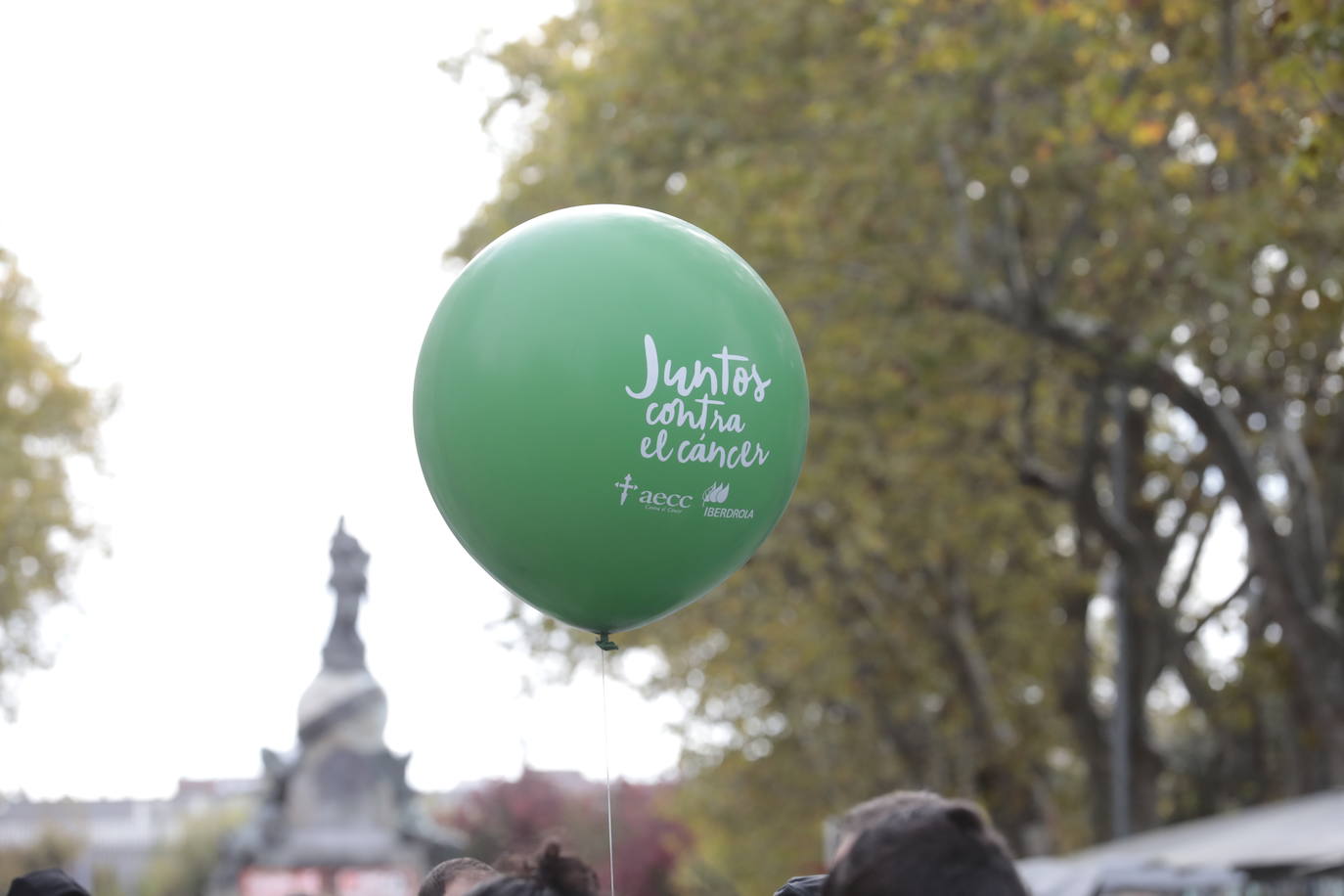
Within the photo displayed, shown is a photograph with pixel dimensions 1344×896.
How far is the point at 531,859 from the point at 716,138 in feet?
33.7

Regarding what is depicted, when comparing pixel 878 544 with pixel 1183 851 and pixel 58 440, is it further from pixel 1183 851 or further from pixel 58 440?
pixel 58 440

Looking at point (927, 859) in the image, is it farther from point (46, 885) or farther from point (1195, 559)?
point (1195, 559)

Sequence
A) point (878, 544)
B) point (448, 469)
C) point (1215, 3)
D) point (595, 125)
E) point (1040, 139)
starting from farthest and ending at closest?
point (878, 544)
point (595, 125)
point (1040, 139)
point (1215, 3)
point (448, 469)

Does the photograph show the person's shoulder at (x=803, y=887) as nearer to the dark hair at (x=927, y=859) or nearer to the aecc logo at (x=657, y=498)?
the dark hair at (x=927, y=859)

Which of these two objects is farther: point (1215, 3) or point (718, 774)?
point (718, 774)

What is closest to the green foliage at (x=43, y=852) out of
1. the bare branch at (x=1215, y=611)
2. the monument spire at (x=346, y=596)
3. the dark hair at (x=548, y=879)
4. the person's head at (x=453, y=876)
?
the monument spire at (x=346, y=596)

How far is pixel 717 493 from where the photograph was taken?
3.74 meters

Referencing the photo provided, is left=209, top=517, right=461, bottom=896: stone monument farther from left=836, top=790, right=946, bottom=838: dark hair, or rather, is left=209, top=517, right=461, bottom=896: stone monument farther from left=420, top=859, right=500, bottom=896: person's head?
left=836, top=790, right=946, bottom=838: dark hair

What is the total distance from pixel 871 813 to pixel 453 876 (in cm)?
98

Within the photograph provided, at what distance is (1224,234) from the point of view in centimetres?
1073

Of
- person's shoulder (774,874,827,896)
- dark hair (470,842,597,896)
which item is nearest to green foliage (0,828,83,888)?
person's shoulder (774,874,827,896)

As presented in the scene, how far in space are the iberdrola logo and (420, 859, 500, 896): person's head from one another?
0.91m

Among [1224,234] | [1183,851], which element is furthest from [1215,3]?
[1183,851]

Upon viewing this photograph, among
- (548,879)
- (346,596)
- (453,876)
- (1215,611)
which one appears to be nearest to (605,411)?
(453,876)
